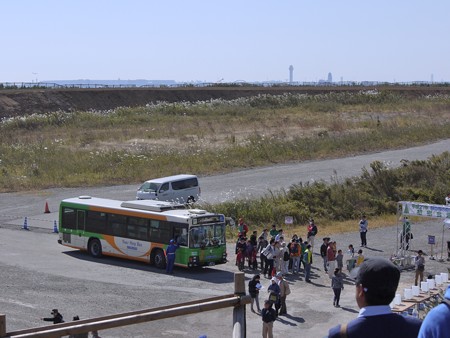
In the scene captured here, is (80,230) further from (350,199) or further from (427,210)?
(350,199)

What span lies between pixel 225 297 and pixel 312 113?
8412 centimetres

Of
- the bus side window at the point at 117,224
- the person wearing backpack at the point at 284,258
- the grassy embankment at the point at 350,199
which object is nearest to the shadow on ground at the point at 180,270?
the bus side window at the point at 117,224

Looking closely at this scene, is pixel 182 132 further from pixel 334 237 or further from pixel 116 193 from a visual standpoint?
pixel 334 237

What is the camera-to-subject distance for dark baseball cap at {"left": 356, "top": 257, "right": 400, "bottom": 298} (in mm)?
4605

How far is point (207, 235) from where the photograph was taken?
29.1 m

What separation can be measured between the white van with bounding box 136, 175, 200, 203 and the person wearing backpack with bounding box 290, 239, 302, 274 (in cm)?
1428

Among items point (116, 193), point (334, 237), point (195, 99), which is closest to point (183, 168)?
point (116, 193)

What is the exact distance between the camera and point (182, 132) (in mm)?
72500

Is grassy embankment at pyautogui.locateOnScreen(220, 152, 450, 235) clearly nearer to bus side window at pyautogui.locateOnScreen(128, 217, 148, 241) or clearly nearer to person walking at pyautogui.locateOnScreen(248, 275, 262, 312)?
bus side window at pyautogui.locateOnScreen(128, 217, 148, 241)

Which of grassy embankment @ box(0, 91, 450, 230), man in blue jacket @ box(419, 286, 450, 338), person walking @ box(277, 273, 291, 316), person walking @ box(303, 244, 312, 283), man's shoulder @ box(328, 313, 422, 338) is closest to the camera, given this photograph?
man in blue jacket @ box(419, 286, 450, 338)

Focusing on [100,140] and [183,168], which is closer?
[183,168]

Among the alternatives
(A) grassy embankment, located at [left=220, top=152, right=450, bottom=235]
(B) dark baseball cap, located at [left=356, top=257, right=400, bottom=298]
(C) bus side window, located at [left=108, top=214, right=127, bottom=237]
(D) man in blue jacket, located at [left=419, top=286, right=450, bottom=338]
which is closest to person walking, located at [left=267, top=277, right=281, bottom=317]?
(C) bus side window, located at [left=108, top=214, right=127, bottom=237]

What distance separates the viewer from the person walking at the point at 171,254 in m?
28.2

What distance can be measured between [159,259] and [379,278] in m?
25.2
